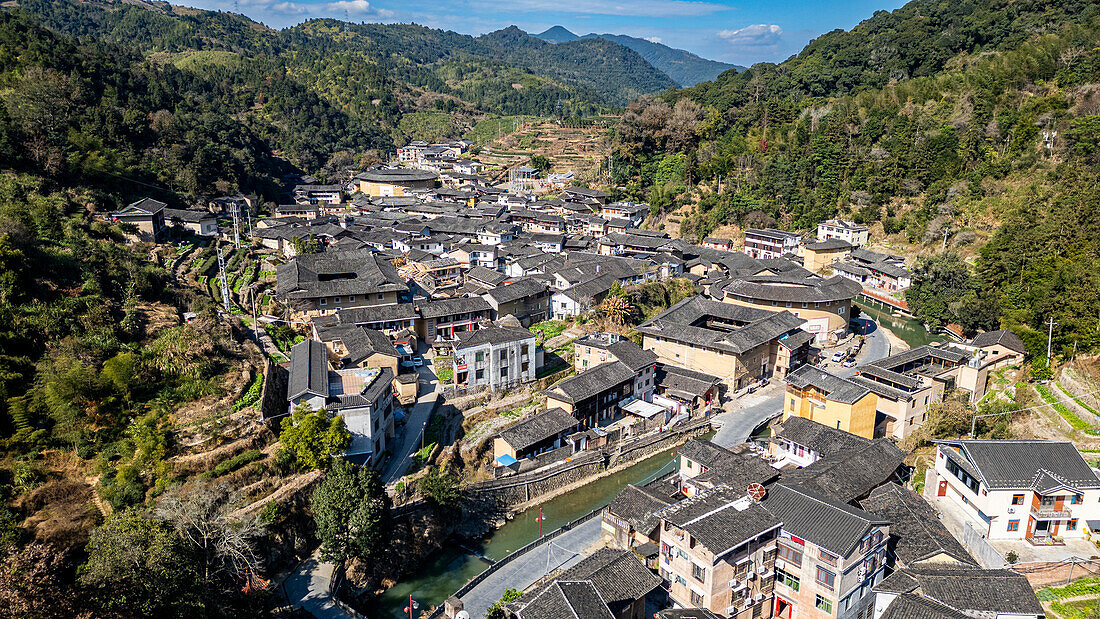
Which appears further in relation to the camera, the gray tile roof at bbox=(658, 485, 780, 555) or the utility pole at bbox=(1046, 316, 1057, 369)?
the utility pole at bbox=(1046, 316, 1057, 369)

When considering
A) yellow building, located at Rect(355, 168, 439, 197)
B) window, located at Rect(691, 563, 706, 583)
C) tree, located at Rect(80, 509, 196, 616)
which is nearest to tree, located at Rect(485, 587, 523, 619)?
window, located at Rect(691, 563, 706, 583)

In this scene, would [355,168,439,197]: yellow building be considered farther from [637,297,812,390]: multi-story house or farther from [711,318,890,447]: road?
[711,318,890,447]: road

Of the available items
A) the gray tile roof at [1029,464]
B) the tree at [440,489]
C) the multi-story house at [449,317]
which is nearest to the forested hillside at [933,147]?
the gray tile roof at [1029,464]

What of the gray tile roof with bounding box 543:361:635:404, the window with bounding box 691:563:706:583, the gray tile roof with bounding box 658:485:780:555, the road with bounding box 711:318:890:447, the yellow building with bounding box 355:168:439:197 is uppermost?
the yellow building with bounding box 355:168:439:197

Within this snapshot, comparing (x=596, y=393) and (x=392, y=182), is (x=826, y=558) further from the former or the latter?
(x=392, y=182)

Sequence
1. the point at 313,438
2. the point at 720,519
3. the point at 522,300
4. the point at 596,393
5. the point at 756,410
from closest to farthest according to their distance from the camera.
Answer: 1. the point at 720,519
2. the point at 313,438
3. the point at 596,393
4. the point at 756,410
5. the point at 522,300

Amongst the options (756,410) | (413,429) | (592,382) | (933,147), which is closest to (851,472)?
(756,410)

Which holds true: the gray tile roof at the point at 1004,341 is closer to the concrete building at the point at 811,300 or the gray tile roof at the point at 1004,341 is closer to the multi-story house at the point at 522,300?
the concrete building at the point at 811,300
